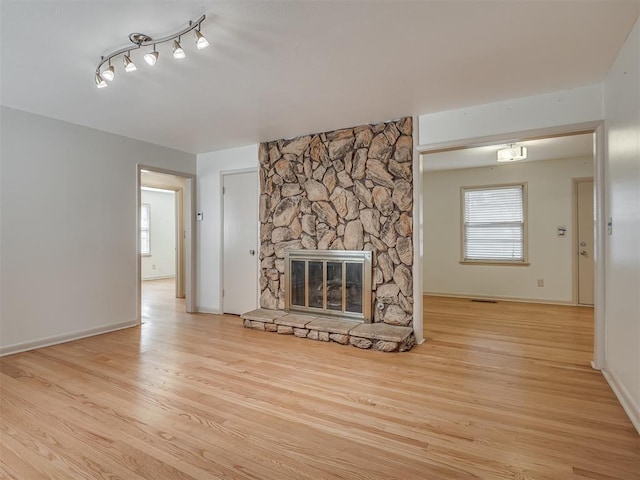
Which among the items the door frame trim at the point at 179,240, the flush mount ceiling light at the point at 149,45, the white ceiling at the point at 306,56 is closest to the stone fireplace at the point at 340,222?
the white ceiling at the point at 306,56

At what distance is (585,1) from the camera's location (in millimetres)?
1858

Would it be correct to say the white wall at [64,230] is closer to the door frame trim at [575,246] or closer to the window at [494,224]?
the window at [494,224]

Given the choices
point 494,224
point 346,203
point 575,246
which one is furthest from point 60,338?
point 575,246

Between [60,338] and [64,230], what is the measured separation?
1.14 metres

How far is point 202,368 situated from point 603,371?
10.8 feet

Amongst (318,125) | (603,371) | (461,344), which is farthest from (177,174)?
(603,371)

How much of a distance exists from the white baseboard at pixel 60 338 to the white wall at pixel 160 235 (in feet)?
17.8

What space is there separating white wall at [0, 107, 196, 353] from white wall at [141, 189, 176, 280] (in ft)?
17.7

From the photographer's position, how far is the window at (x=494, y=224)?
5.95m

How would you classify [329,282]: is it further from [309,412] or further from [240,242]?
[309,412]

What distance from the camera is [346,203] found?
401cm

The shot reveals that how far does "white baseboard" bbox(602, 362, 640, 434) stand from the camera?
6.55ft

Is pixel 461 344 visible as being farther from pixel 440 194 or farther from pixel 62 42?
pixel 62 42

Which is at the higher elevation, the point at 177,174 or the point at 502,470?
the point at 177,174
